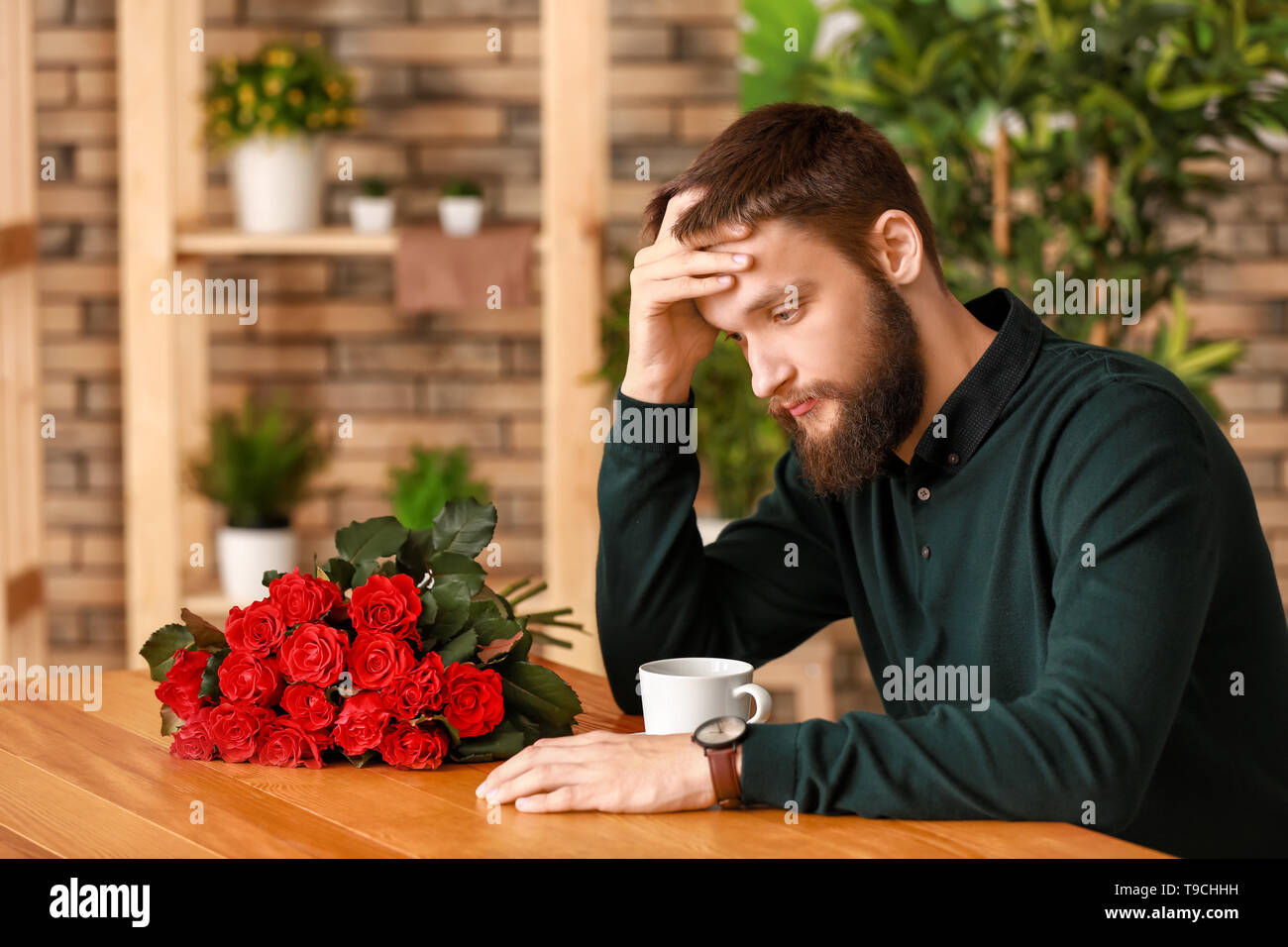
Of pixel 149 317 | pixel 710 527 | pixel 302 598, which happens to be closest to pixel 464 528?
pixel 302 598

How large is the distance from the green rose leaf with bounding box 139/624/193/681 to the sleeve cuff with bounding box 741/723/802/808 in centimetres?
55

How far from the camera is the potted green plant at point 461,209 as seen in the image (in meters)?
3.10

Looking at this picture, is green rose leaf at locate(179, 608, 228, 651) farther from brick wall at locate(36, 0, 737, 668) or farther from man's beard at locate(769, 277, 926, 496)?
brick wall at locate(36, 0, 737, 668)

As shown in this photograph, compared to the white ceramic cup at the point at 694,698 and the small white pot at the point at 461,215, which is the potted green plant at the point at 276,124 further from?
the white ceramic cup at the point at 694,698

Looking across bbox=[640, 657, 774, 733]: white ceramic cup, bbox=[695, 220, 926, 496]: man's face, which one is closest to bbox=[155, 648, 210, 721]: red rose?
bbox=[640, 657, 774, 733]: white ceramic cup

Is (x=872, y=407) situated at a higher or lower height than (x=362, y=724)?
higher

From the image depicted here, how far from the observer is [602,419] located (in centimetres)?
297

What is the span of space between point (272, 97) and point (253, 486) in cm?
86

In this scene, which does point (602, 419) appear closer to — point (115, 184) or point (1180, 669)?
point (115, 184)

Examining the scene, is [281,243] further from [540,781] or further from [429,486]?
[540,781]

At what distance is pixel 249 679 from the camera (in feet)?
4.06

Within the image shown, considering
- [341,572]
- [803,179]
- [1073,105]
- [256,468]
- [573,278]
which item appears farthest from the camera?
[256,468]

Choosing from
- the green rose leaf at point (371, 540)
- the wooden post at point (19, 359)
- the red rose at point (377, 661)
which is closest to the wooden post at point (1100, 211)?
the green rose leaf at point (371, 540)
